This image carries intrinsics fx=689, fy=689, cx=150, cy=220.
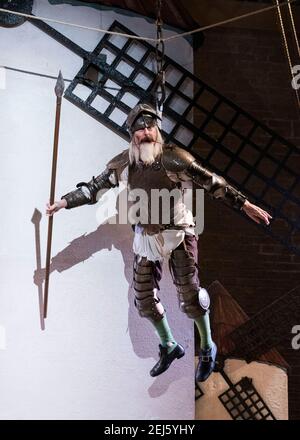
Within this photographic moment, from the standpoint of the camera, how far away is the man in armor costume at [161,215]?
3.35 meters

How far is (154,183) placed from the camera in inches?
133

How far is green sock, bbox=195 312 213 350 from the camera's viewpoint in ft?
11.3

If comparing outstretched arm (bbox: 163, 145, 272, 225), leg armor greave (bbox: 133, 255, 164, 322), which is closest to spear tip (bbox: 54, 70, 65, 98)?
outstretched arm (bbox: 163, 145, 272, 225)

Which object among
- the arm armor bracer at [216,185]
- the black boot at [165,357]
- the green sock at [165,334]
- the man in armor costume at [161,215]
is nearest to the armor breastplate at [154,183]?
the man in armor costume at [161,215]

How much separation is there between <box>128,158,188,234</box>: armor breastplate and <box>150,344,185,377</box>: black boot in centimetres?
63

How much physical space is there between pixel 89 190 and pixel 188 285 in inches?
27.5

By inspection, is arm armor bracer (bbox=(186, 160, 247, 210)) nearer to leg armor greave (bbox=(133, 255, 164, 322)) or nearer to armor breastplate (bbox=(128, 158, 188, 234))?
armor breastplate (bbox=(128, 158, 188, 234))

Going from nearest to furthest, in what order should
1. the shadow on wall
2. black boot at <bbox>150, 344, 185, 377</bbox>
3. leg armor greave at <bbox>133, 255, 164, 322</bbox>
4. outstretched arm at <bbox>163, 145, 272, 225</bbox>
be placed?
outstretched arm at <bbox>163, 145, 272, 225</bbox>, leg armor greave at <bbox>133, 255, 164, 322</bbox>, black boot at <bbox>150, 344, 185, 377</bbox>, the shadow on wall

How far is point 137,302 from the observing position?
347cm

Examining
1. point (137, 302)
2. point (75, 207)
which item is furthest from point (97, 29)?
point (137, 302)

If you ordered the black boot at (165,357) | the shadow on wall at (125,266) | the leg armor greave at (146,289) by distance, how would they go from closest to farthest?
the leg armor greave at (146,289) → the black boot at (165,357) → the shadow on wall at (125,266)

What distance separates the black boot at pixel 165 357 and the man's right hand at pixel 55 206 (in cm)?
88

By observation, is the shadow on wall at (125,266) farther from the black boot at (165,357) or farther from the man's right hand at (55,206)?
the man's right hand at (55,206)
